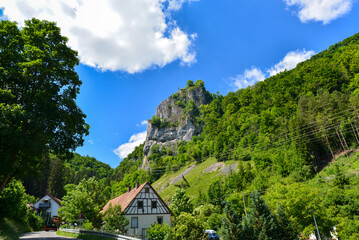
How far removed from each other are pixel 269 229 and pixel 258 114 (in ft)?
248

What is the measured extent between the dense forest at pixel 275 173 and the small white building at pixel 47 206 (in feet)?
19.5

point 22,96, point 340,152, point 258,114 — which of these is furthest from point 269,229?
point 258,114

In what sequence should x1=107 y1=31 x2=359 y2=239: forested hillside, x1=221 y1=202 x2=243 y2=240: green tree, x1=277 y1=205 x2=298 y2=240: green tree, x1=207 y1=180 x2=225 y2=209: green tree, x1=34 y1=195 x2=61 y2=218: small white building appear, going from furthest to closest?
x1=34 y1=195 x2=61 y2=218: small white building, x1=207 y1=180 x2=225 y2=209: green tree, x1=107 y1=31 x2=359 y2=239: forested hillside, x1=277 y1=205 x2=298 y2=240: green tree, x1=221 y1=202 x2=243 y2=240: green tree

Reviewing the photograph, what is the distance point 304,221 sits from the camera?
2228cm


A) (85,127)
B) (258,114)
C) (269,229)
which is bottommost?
(269,229)

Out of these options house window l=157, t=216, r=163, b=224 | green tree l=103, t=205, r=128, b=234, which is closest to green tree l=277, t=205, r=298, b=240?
green tree l=103, t=205, r=128, b=234

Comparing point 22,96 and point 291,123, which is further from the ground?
point 291,123

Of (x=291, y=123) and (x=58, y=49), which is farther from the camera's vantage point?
(x=291, y=123)

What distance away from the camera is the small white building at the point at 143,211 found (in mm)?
30445

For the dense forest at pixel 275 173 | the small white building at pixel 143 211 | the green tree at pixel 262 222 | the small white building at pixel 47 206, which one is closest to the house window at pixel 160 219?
the small white building at pixel 143 211

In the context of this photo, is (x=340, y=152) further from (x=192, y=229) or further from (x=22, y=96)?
(x=22, y=96)

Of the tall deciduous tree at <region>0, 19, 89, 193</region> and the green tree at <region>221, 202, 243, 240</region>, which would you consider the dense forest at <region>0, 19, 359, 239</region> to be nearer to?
the green tree at <region>221, 202, 243, 240</region>

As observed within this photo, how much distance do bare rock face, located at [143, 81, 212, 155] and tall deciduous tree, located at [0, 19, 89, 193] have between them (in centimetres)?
13556

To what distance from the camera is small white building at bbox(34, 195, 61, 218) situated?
188 feet
